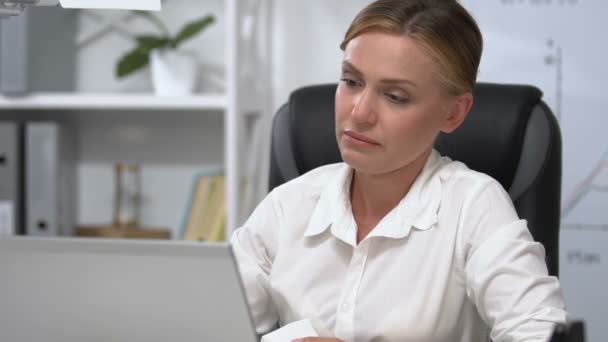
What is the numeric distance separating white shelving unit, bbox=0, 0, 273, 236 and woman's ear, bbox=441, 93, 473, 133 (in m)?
1.13

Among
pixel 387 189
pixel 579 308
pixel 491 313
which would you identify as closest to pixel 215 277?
pixel 491 313

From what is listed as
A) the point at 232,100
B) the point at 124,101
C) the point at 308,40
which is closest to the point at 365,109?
the point at 232,100

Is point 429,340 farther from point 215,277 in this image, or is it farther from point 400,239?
point 215,277

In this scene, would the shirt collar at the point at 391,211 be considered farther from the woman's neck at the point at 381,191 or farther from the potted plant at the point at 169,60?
the potted plant at the point at 169,60

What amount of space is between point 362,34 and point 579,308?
109 cm

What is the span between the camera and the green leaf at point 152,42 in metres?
2.39

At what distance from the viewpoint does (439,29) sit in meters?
1.09

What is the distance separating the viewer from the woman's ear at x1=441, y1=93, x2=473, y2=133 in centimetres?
114

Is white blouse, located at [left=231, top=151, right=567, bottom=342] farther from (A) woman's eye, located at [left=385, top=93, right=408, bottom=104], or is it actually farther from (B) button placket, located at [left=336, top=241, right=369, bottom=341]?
(A) woman's eye, located at [left=385, top=93, right=408, bottom=104]

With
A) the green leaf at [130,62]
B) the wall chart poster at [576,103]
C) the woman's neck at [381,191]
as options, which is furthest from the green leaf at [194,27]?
the woman's neck at [381,191]

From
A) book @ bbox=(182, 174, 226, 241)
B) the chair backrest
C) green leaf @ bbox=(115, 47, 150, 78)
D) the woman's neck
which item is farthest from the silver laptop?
green leaf @ bbox=(115, 47, 150, 78)

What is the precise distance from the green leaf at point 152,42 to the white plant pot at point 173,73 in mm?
25

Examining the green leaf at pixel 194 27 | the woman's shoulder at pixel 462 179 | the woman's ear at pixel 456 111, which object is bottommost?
the woman's shoulder at pixel 462 179

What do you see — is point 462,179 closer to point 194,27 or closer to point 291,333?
point 291,333
